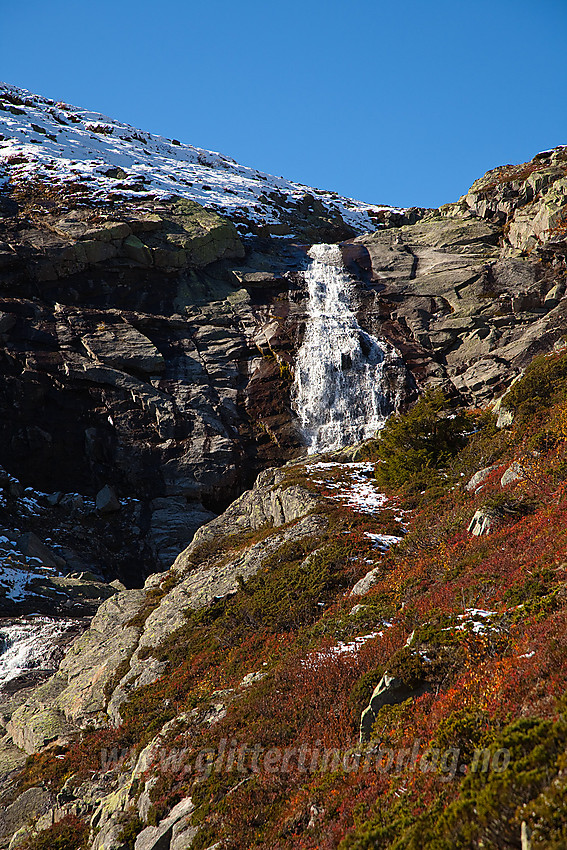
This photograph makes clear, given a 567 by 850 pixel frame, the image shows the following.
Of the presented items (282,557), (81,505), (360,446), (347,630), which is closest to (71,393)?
(81,505)

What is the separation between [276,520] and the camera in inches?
1043

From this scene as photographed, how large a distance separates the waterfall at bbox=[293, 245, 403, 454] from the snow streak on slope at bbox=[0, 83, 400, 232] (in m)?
29.4

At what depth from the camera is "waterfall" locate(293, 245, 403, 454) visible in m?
46.4

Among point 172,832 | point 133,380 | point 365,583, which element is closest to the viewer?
point 172,832

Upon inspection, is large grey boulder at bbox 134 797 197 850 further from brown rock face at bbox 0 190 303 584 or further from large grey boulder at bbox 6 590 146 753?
brown rock face at bbox 0 190 303 584

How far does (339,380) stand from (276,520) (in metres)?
24.8

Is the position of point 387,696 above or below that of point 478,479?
below

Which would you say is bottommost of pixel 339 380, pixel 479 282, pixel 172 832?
pixel 172 832

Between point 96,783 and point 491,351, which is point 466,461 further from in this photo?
point 491,351

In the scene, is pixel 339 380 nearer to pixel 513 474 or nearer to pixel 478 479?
pixel 478 479

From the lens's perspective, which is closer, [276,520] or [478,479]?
[478,479]

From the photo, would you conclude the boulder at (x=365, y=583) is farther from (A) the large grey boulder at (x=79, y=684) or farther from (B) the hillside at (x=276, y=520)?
(A) the large grey boulder at (x=79, y=684)

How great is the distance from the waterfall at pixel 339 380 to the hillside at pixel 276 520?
10.8 inches

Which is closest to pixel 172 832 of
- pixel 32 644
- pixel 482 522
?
pixel 482 522
